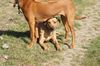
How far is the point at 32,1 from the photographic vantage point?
7875 mm

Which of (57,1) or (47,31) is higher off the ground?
(57,1)

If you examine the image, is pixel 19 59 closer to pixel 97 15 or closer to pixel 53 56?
pixel 53 56

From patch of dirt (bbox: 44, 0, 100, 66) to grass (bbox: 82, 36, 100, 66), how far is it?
0.37ft

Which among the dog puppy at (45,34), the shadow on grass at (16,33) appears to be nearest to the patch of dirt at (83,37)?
the dog puppy at (45,34)

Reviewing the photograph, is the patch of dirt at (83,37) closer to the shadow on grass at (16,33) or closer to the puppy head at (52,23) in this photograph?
the puppy head at (52,23)

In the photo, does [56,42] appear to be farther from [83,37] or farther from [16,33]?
[16,33]

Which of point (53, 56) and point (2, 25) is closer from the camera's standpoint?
point (53, 56)

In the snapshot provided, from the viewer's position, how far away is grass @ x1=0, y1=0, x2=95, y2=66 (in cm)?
740

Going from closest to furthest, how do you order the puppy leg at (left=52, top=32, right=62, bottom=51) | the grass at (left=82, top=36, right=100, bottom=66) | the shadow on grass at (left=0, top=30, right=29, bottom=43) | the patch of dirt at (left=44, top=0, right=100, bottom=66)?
the grass at (left=82, top=36, right=100, bottom=66)
the patch of dirt at (left=44, top=0, right=100, bottom=66)
the puppy leg at (left=52, top=32, right=62, bottom=51)
the shadow on grass at (left=0, top=30, right=29, bottom=43)

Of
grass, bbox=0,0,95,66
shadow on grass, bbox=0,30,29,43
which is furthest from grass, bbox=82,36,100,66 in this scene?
shadow on grass, bbox=0,30,29,43

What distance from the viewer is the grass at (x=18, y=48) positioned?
24.3ft

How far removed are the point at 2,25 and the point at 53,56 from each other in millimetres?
2466

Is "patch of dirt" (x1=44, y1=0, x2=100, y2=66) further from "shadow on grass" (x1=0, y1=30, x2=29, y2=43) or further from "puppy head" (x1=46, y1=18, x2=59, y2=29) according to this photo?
"shadow on grass" (x1=0, y1=30, x2=29, y2=43)

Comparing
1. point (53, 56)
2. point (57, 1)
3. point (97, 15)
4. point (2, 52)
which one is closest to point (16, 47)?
point (2, 52)
